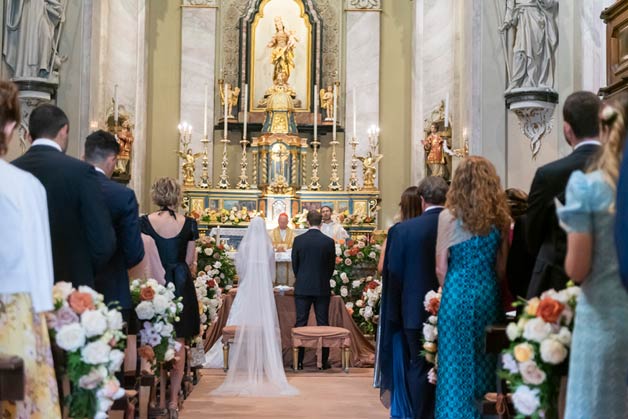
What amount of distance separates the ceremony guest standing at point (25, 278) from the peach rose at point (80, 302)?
46 cm

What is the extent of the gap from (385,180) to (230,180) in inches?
132

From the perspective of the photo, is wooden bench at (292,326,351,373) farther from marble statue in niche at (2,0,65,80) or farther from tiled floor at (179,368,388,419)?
marble statue in niche at (2,0,65,80)

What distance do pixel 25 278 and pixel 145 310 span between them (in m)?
2.60

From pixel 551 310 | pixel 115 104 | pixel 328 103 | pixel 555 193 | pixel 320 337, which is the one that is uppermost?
pixel 328 103

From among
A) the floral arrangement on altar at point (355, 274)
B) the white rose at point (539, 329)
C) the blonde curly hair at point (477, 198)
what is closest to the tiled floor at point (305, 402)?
the floral arrangement on altar at point (355, 274)

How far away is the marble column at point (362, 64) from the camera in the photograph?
19.5 meters

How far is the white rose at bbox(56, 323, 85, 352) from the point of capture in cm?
427

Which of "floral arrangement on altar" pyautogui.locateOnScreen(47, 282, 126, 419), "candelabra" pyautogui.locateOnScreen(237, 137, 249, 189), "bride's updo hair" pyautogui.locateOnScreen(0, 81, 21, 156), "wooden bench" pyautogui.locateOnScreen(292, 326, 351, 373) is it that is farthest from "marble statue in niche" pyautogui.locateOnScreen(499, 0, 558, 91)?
"bride's updo hair" pyautogui.locateOnScreen(0, 81, 21, 156)

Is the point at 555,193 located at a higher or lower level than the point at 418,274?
higher

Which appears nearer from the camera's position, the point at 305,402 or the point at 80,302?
the point at 80,302

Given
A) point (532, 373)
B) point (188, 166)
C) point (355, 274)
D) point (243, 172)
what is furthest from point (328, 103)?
point (532, 373)

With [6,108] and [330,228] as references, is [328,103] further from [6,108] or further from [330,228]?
[6,108]

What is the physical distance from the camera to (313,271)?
11109 millimetres

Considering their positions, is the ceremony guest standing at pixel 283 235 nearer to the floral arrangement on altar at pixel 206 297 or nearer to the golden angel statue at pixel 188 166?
the floral arrangement on altar at pixel 206 297
